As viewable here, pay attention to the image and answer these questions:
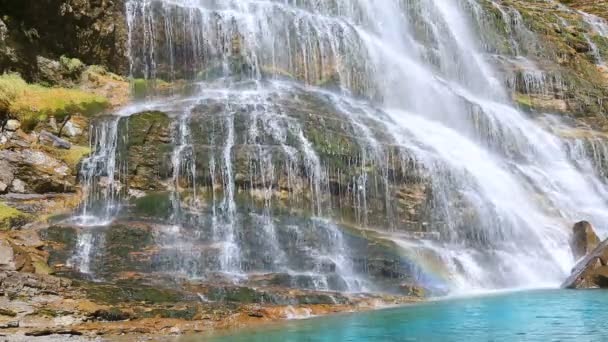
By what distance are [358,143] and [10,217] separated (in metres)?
12.0

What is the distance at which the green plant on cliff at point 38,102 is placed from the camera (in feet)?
73.4

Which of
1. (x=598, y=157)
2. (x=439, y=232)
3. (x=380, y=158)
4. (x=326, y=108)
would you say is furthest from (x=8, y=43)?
(x=598, y=157)

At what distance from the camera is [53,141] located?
71.5ft

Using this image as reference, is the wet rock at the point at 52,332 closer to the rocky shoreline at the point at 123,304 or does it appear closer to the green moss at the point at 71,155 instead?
the rocky shoreline at the point at 123,304

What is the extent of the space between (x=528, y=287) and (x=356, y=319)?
891 centimetres

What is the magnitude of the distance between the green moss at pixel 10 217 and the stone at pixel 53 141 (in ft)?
12.2

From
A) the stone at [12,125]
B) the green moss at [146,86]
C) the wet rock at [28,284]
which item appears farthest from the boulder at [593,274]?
the stone at [12,125]

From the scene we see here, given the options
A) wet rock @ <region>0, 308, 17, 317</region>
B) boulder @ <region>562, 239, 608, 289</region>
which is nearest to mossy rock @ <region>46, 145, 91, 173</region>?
wet rock @ <region>0, 308, 17, 317</region>

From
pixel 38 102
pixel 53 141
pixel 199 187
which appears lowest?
pixel 199 187

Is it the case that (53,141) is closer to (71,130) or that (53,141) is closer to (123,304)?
(71,130)

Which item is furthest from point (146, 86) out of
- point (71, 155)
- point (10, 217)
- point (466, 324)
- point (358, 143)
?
point (466, 324)

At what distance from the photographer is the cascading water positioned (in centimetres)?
1983

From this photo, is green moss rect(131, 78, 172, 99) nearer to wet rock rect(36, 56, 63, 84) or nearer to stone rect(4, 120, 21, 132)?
wet rock rect(36, 56, 63, 84)

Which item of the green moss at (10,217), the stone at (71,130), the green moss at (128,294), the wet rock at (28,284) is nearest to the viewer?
the wet rock at (28,284)
